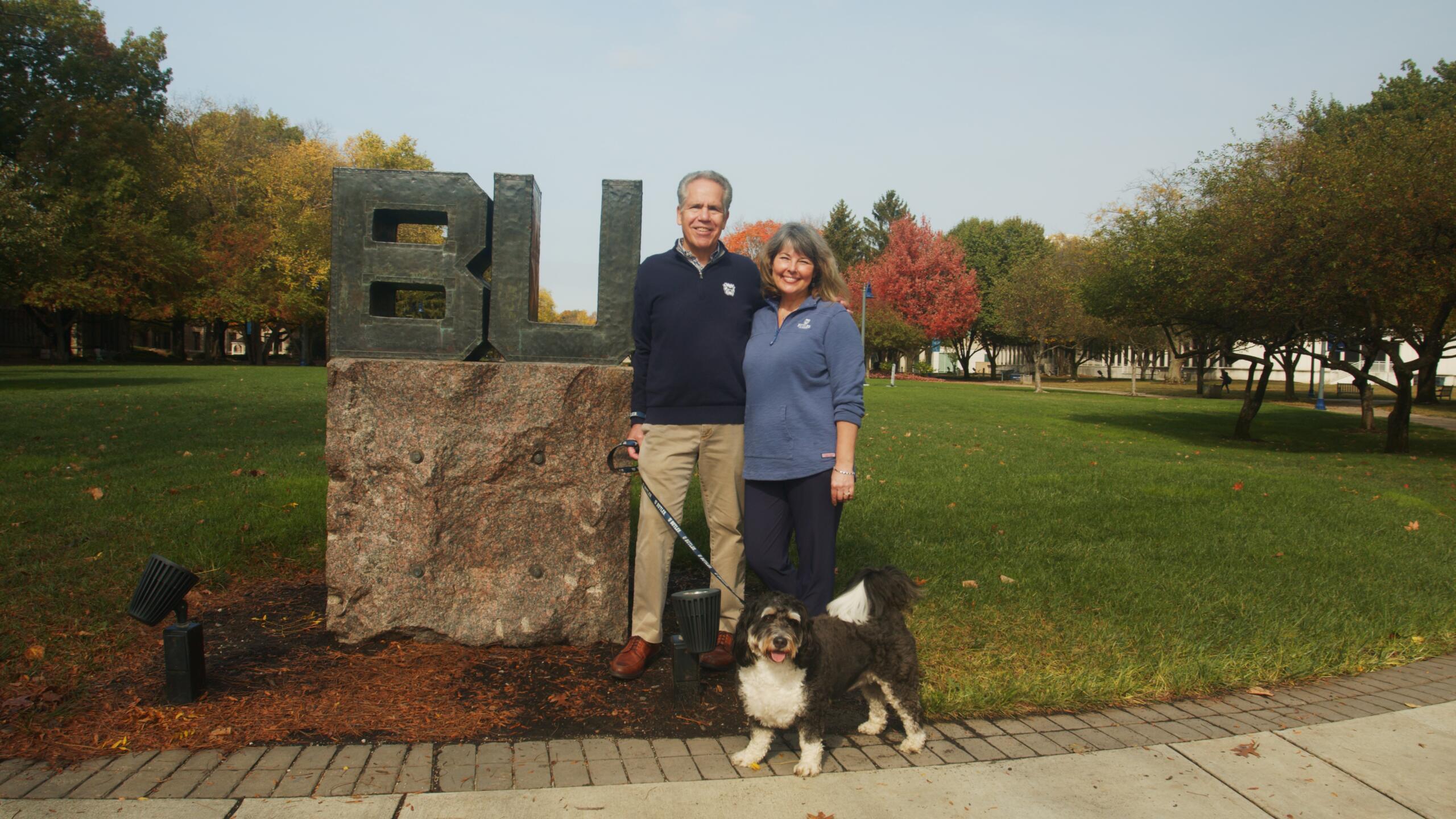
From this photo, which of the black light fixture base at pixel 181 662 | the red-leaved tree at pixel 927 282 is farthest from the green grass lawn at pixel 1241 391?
the black light fixture base at pixel 181 662

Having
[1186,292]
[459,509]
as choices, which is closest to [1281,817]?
[459,509]

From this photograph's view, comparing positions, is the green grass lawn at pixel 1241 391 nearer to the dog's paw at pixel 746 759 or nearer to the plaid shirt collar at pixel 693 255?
the plaid shirt collar at pixel 693 255

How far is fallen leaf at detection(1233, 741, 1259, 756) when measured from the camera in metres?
3.55

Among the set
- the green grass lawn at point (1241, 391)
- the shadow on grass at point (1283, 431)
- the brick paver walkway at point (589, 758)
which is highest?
the green grass lawn at point (1241, 391)

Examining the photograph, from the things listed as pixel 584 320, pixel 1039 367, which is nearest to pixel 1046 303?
pixel 1039 367

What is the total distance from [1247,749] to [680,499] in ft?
8.68

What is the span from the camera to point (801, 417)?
3.84 meters

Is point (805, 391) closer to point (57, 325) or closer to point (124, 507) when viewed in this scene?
point (124, 507)

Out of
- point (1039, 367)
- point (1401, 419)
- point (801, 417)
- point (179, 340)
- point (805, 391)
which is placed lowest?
point (1401, 419)

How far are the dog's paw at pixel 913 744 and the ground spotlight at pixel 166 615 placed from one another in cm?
300

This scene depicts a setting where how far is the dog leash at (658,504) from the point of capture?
4.14 metres

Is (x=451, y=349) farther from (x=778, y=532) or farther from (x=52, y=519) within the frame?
(x=52, y=519)

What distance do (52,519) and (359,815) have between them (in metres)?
5.47

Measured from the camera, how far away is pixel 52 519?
21.8 feet
